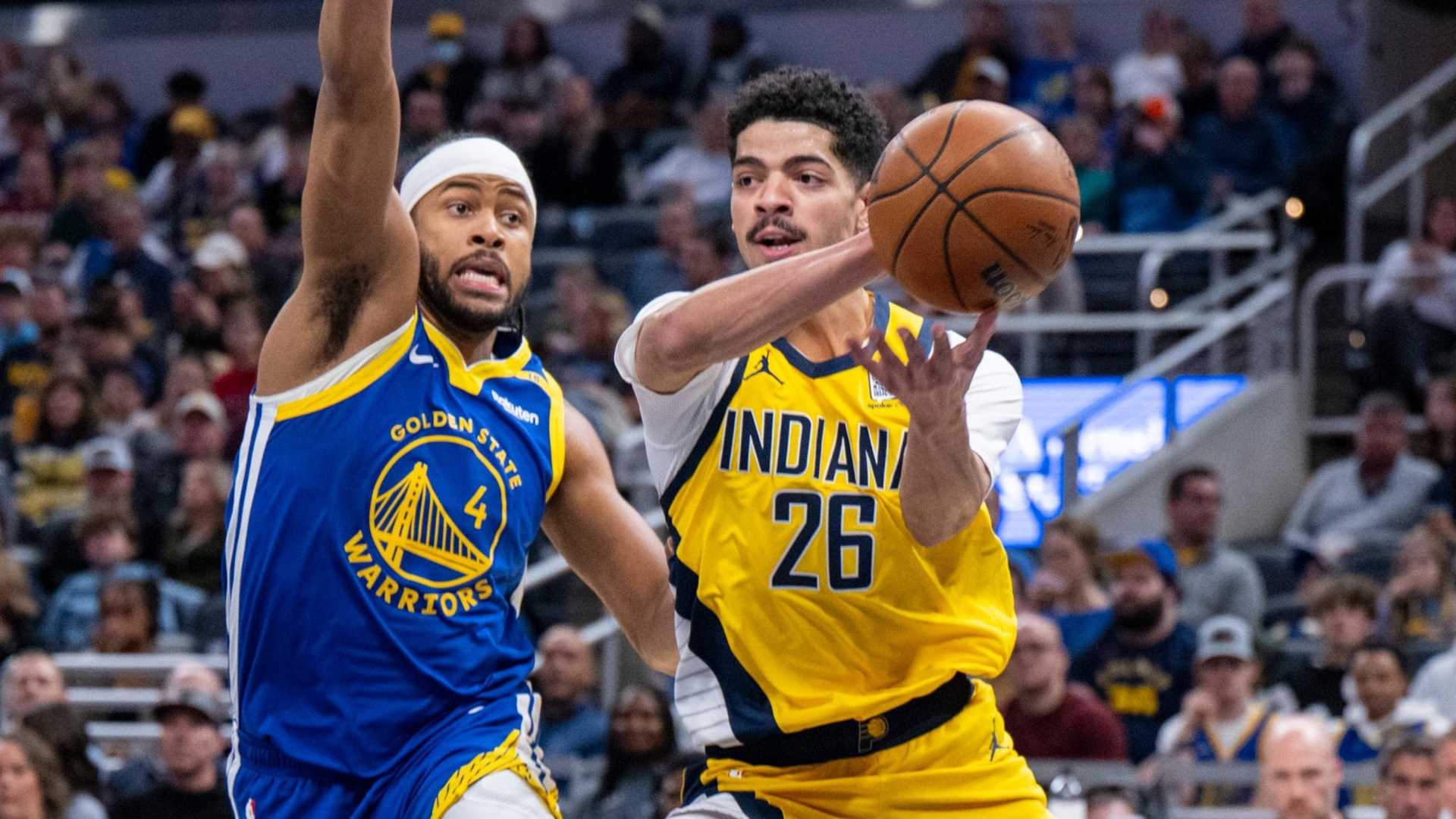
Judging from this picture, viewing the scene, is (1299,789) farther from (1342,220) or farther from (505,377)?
(1342,220)

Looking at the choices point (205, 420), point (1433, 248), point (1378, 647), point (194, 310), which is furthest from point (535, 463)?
point (194, 310)

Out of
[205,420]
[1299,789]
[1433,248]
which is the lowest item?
[1299,789]

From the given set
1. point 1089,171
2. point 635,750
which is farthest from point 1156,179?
point 635,750

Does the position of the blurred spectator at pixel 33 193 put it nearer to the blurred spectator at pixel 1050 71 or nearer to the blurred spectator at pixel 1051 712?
the blurred spectator at pixel 1050 71

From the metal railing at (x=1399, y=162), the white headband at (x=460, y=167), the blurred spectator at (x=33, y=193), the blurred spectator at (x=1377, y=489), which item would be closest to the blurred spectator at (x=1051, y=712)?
the blurred spectator at (x=1377, y=489)

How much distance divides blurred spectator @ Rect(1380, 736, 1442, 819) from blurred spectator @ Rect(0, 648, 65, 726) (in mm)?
5939

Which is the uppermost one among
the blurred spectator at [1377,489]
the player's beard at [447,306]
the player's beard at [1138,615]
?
the player's beard at [447,306]

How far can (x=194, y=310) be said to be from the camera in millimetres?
14633

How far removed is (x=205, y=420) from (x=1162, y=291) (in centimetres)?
620

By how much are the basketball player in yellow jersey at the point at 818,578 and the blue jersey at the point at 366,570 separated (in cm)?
46

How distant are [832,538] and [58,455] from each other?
10081 millimetres

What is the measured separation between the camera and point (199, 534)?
12.0 meters

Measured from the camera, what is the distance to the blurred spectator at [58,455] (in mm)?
13367

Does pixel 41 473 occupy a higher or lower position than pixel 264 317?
lower
